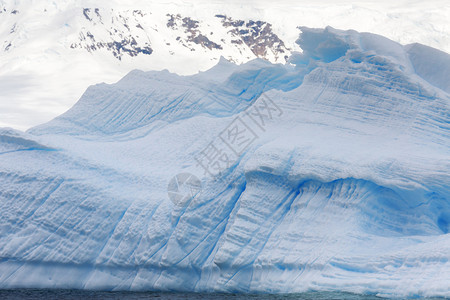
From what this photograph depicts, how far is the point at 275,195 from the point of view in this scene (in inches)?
337

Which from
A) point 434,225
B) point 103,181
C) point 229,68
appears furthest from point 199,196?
point 229,68

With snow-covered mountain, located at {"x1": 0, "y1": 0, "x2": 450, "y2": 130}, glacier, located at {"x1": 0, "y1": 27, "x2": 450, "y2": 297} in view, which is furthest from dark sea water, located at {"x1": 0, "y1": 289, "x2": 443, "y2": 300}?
snow-covered mountain, located at {"x1": 0, "y1": 0, "x2": 450, "y2": 130}

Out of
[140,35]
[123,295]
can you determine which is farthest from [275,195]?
[140,35]

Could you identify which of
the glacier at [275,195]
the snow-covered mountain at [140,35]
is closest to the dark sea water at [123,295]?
the glacier at [275,195]

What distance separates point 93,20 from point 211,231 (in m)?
45.7

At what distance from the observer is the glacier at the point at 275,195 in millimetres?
7637

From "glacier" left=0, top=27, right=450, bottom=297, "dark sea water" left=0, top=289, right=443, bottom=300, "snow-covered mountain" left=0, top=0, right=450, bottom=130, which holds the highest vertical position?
"glacier" left=0, top=27, right=450, bottom=297

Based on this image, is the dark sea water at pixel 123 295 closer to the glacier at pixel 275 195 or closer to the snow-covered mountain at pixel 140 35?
the glacier at pixel 275 195

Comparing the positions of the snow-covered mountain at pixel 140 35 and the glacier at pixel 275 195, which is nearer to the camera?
the glacier at pixel 275 195

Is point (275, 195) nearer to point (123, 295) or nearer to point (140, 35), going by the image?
point (123, 295)

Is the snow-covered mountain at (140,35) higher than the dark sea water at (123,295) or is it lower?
lower

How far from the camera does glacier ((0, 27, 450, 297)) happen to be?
764cm

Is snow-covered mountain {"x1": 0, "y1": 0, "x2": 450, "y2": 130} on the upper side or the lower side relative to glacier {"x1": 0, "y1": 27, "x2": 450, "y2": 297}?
lower

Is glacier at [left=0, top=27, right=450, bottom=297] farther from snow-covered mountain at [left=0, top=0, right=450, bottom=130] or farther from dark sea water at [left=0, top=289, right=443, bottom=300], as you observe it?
snow-covered mountain at [left=0, top=0, right=450, bottom=130]
